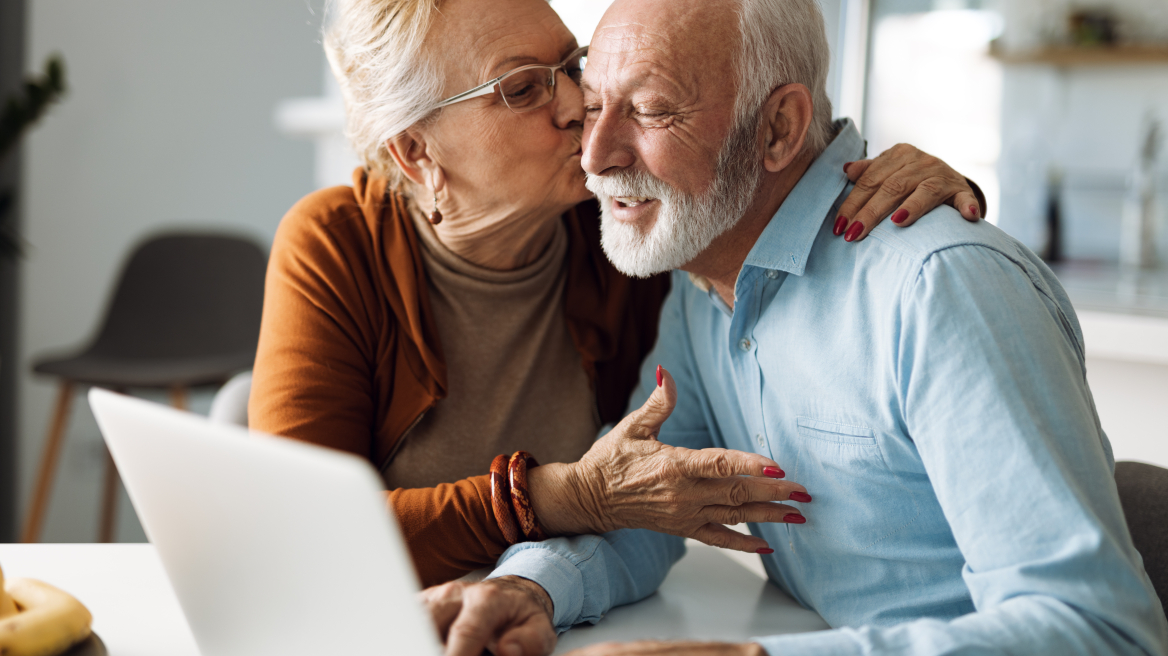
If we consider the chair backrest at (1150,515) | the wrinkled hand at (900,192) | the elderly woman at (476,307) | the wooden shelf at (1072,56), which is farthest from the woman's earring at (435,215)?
the wooden shelf at (1072,56)

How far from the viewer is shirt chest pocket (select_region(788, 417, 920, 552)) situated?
A: 39.3 inches

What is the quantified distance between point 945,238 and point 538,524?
22.5 inches

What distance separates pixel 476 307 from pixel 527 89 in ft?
1.15

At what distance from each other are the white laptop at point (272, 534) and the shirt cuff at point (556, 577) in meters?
0.33

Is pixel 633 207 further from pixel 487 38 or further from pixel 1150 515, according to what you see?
pixel 1150 515

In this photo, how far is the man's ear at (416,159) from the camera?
1.43 meters

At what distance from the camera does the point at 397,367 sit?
1.36 m

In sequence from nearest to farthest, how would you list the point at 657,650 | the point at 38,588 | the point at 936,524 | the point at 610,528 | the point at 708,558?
the point at 657,650
the point at 38,588
the point at 936,524
the point at 610,528
the point at 708,558

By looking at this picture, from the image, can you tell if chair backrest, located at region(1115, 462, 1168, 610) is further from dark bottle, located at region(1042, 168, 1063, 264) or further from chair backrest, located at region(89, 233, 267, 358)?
chair backrest, located at region(89, 233, 267, 358)

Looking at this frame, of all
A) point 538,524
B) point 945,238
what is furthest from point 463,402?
point 945,238

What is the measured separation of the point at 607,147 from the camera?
1.18 metres

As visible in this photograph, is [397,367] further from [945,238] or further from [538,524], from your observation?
[945,238]

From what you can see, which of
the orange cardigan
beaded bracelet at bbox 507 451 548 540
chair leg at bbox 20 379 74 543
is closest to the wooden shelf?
the orange cardigan

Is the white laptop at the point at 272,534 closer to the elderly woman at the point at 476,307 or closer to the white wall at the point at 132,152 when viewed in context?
the elderly woman at the point at 476,307
